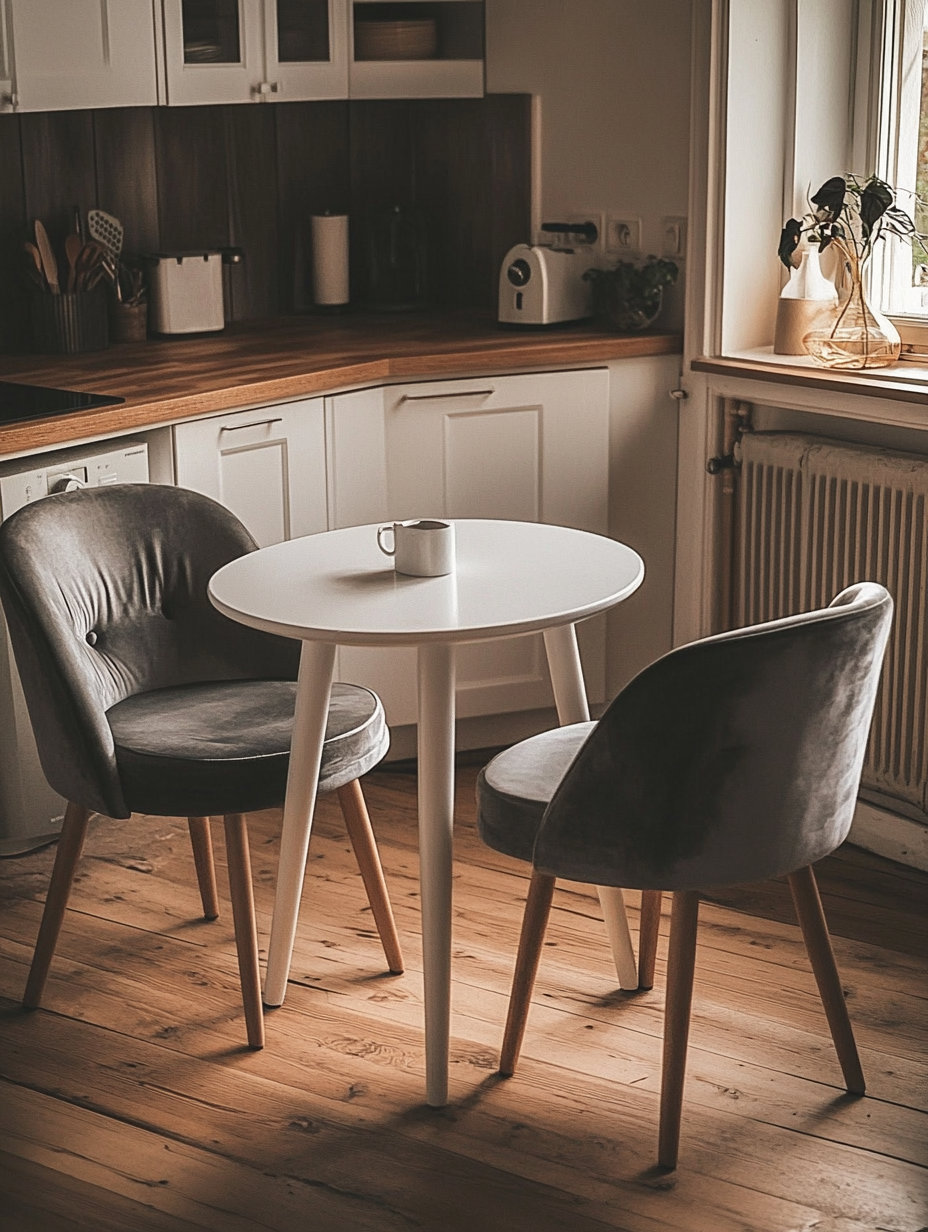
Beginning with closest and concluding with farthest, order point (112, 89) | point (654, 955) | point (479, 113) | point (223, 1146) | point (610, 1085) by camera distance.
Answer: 1. point (223, 1146)
2. point (610, 1085)
3. point (654, 955)
4. point (112, 89)
5. point (479, 113)

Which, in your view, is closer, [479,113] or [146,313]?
[146,313]

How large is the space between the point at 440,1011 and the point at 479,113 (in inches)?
96.7

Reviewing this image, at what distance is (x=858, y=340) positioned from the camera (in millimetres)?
3172

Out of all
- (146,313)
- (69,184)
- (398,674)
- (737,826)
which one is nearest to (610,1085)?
(737,826)

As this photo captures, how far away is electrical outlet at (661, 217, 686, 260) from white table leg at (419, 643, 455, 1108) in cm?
166

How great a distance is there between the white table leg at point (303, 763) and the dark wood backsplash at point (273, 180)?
5.36 ft

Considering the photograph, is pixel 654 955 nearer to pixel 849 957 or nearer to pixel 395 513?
pixel 849 957

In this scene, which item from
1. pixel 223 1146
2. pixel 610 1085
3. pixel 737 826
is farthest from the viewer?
pixel 610 1085

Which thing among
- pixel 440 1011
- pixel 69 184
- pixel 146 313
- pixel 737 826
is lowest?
pixel 440 1011

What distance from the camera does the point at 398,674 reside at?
11.6ft

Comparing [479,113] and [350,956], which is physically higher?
[479,113]

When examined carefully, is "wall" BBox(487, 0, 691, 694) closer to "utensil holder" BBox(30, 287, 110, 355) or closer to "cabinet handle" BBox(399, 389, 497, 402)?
"cabinet handle" BBox(399, 389, 497, 402)

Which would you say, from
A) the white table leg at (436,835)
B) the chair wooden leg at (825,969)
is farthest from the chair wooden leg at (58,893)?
the chair wooden leg at (825,969)

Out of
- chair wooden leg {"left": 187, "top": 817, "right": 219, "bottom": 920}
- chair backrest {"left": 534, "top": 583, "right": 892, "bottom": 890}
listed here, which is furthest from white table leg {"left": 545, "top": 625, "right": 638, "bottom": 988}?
chair wooden leg {"left": 187, "top": 817, "right": 219, "bottom": 920}
